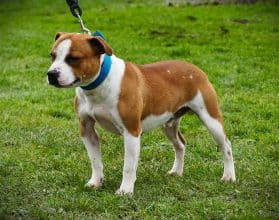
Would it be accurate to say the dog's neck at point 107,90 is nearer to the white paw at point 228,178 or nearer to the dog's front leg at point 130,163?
the dog's front leg at point 130,163

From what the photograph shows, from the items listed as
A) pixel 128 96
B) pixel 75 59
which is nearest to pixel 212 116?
pixel 128 96

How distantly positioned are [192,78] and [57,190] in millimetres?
1679

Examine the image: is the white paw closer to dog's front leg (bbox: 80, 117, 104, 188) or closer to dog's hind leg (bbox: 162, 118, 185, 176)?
dog's hind leg (bbox: 162, 118, 185, 176)

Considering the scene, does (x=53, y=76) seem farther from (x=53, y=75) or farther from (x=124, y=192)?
(x=124, y=192)

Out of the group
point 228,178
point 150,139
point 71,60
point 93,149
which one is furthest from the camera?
point 150,139

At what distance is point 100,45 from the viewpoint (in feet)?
15.1

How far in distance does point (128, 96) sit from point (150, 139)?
2.66 meters

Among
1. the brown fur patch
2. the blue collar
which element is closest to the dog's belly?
the brown fur patch

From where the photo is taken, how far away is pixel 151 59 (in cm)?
1320

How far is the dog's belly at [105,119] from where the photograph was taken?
16.0ft

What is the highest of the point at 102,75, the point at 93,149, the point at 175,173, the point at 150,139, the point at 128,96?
the point at 102,75

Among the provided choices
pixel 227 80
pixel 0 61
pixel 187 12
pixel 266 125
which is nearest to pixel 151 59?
pixel 227 80

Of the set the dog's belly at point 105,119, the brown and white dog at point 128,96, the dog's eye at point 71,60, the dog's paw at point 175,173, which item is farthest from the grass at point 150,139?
the dog's belly at point 105,119

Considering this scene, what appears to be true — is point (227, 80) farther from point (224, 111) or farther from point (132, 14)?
point (132, 14)
